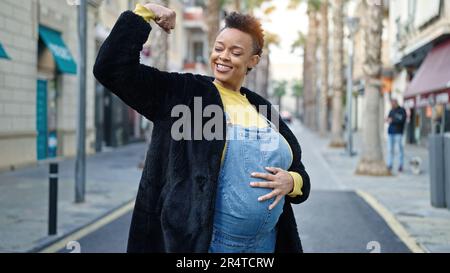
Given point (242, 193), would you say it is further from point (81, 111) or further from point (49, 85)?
point (49, 85)

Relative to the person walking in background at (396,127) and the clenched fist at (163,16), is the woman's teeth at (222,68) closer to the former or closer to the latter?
the clenched fist at (163,16)

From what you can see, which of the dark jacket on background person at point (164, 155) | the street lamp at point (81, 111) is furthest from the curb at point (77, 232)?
the dark jacket on background person at point (164, 155)

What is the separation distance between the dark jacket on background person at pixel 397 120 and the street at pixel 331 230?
444 centimetres

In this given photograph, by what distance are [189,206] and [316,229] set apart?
5.23 metres

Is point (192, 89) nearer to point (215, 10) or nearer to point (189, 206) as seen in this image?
point (189, 206)

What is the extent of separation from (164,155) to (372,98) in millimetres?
11877

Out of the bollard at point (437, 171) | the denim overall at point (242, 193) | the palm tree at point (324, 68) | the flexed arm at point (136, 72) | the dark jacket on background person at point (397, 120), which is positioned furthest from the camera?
the palm tree at point (324, 68)

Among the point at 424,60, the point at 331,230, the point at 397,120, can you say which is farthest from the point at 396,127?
the point at 331,230

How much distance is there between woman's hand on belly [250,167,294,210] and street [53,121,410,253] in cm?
258

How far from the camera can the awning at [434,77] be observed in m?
14.0

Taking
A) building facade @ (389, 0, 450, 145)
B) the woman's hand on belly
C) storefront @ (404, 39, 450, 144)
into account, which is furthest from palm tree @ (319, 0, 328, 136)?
the woman's hand on belly
